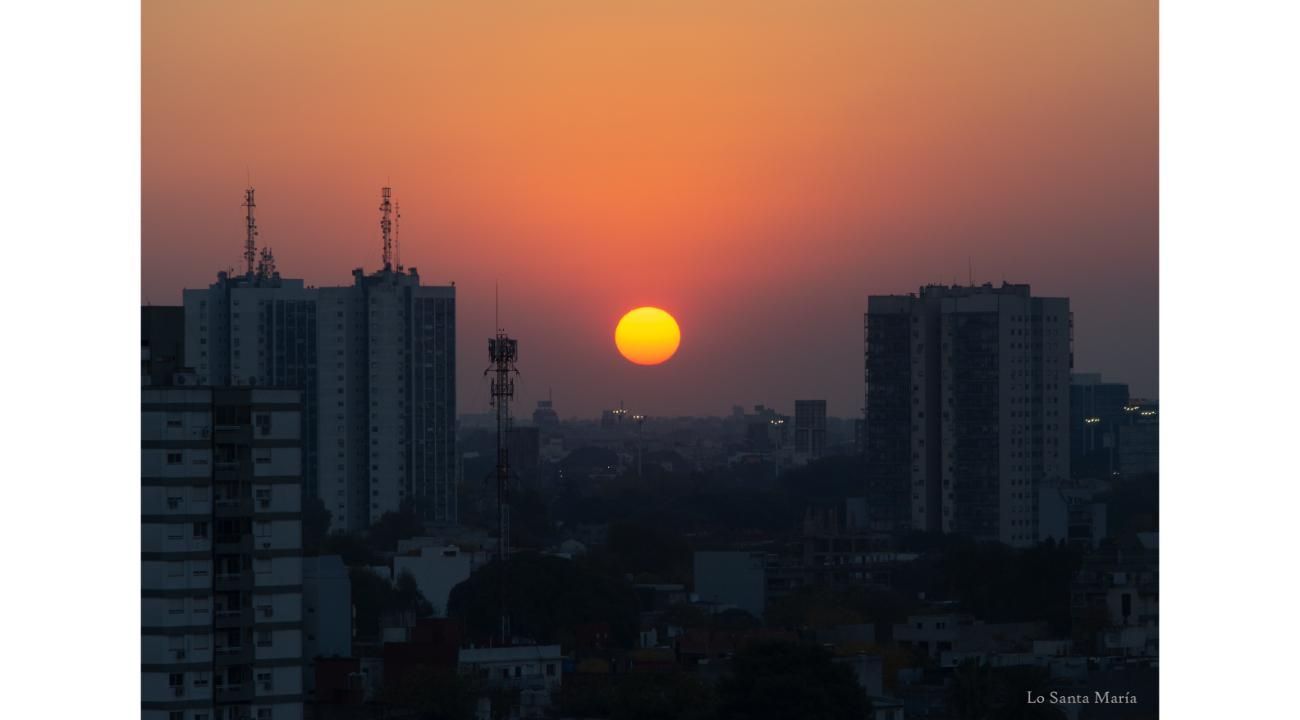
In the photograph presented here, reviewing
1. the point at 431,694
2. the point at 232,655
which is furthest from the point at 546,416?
the point at 232,655

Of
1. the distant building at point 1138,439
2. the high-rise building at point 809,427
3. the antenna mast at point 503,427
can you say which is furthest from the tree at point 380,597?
the distant building at point 1138,439

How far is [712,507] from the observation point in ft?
25.2

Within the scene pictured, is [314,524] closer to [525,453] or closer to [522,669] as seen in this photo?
[525,453]

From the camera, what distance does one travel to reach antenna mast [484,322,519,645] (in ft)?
20.7

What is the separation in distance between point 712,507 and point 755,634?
79 centimetres

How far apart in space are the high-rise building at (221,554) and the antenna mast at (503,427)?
84cm

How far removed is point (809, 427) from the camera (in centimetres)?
692

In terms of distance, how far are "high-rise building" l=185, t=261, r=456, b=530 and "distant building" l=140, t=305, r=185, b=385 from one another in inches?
15.8

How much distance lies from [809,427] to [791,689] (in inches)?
46.4

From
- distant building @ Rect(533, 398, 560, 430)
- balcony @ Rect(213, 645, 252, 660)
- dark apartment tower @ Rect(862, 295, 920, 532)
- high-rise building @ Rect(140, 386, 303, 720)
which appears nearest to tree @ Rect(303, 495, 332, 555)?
high-rise building @ Rect(140, 386, 303, 720)

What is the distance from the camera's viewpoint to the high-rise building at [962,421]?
690 centimetres

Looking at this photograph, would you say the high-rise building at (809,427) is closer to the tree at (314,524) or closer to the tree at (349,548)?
the tree at (349,548)
